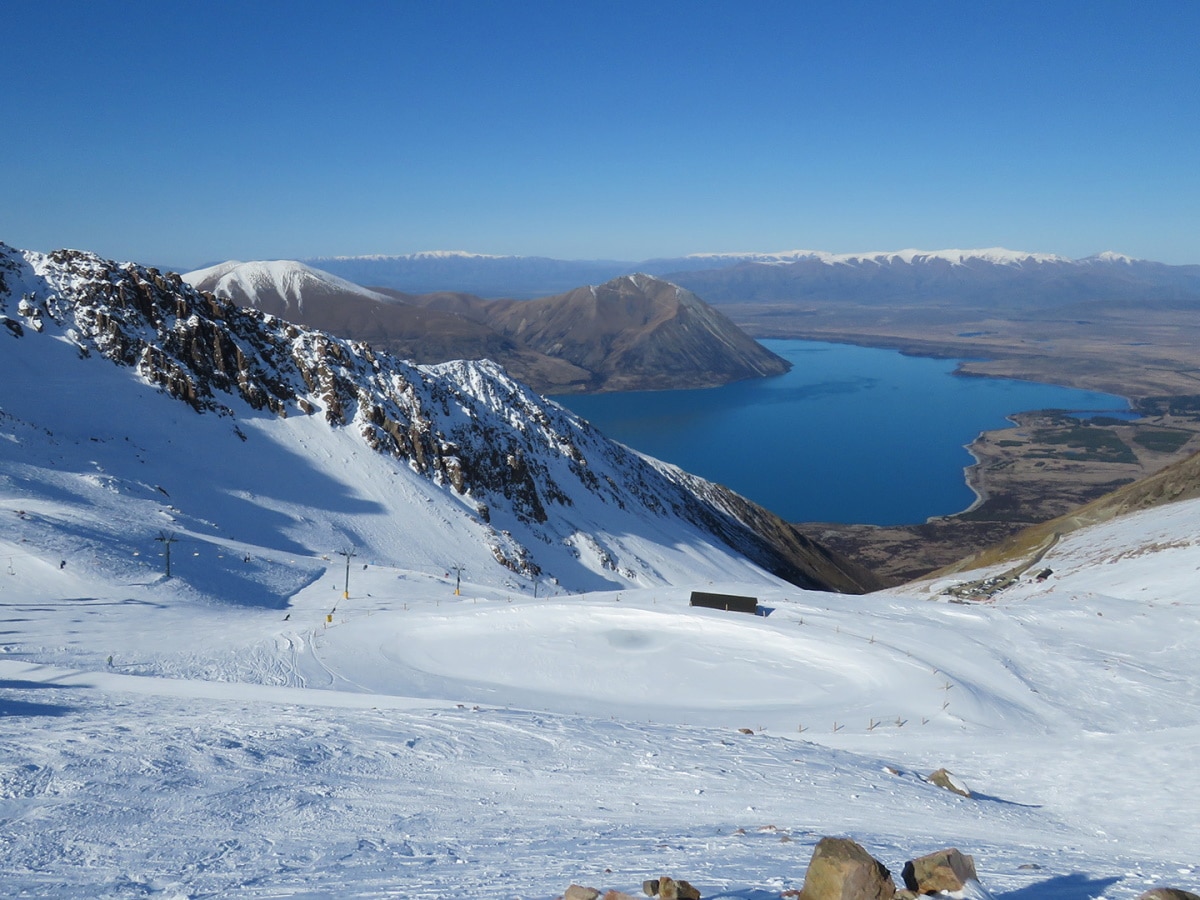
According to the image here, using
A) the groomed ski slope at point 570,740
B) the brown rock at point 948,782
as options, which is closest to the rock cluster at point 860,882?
the groomed ski slope at point 570,740

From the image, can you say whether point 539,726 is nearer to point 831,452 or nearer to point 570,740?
point 570,740

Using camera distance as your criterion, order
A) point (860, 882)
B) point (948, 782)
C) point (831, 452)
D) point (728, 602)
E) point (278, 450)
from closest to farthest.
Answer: point (860, 882)
point (948, 782)
point (728, 602)
point (278, 450)
point (831, 452)

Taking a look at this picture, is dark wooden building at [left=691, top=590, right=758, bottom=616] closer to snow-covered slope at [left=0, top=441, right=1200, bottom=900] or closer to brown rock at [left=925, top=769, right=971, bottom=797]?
snow-covered slope at [left=0, top=441, right=1200, bottom=900]

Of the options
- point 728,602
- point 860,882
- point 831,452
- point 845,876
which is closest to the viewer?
point 860,882

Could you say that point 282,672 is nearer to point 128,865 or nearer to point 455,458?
point 128,865

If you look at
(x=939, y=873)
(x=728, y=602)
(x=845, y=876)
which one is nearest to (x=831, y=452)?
(x=728, y=602)

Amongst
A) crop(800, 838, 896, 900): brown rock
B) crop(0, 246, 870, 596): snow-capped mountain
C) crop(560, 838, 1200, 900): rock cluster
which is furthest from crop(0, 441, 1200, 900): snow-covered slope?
crop(0, 246, 870, 596): snow-capped mountain
